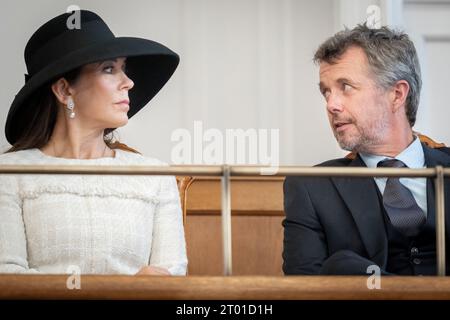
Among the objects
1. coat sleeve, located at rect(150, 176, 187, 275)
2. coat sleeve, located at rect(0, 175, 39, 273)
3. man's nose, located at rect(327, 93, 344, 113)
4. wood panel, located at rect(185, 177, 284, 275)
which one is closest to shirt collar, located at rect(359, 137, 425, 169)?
man's nose, located at rect(327, 93, 344, 113)

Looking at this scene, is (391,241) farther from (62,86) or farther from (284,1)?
(284,1)

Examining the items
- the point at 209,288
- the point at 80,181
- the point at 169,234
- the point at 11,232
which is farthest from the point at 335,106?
the point at 209,288

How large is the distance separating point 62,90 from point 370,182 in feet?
2.06

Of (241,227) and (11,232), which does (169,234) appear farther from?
(241,227)

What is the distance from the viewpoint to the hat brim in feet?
6.45

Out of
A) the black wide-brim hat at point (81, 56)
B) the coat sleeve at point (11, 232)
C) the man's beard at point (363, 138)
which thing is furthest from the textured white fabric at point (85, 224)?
the man's beard at point (363, 138)

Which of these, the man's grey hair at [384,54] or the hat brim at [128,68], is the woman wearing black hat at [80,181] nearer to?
the hat brim at [128,68]

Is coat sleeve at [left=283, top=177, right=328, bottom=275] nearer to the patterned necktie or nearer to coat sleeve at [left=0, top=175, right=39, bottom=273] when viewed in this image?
the patterned necktie

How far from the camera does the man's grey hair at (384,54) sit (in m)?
2.16

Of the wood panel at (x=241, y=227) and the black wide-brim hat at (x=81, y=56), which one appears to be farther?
the wood panel at (x=241, y=227)

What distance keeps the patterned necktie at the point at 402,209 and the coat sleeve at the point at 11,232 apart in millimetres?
667

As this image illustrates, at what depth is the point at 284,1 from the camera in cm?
→ 302
